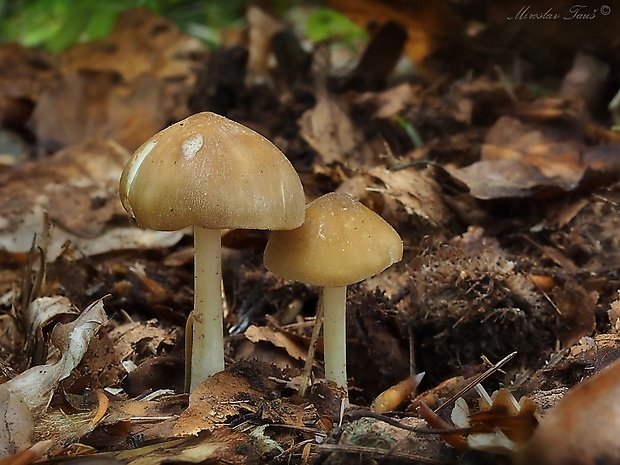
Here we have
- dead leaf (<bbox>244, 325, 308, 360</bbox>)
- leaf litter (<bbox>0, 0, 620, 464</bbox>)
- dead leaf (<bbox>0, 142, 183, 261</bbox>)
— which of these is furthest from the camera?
dead leaf (<bbox>0, 142, 183, 261</bbox>)

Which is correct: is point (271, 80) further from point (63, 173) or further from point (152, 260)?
point (152, 260)

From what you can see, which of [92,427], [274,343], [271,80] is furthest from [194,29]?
[92,427]

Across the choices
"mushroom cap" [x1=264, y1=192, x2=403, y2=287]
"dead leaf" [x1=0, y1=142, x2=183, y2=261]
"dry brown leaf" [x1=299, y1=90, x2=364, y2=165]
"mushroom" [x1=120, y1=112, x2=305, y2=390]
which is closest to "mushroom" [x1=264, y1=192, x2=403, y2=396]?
"mushroom cap" [x1=264, y1=192, x2=403, y2=287]

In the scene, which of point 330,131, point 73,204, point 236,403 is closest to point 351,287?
point 236,403

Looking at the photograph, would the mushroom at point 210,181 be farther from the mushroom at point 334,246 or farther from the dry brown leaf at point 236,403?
the dry brown leaf at point 236,403

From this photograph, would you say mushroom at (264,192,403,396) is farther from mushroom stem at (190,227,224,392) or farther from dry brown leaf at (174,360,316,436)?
dry brown leaf at (174,360,316,436)

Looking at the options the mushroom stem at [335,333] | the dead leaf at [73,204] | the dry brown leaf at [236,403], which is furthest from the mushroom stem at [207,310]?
the dead leaf at [73,204]

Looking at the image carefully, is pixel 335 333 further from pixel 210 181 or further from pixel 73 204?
pixel 73 204
